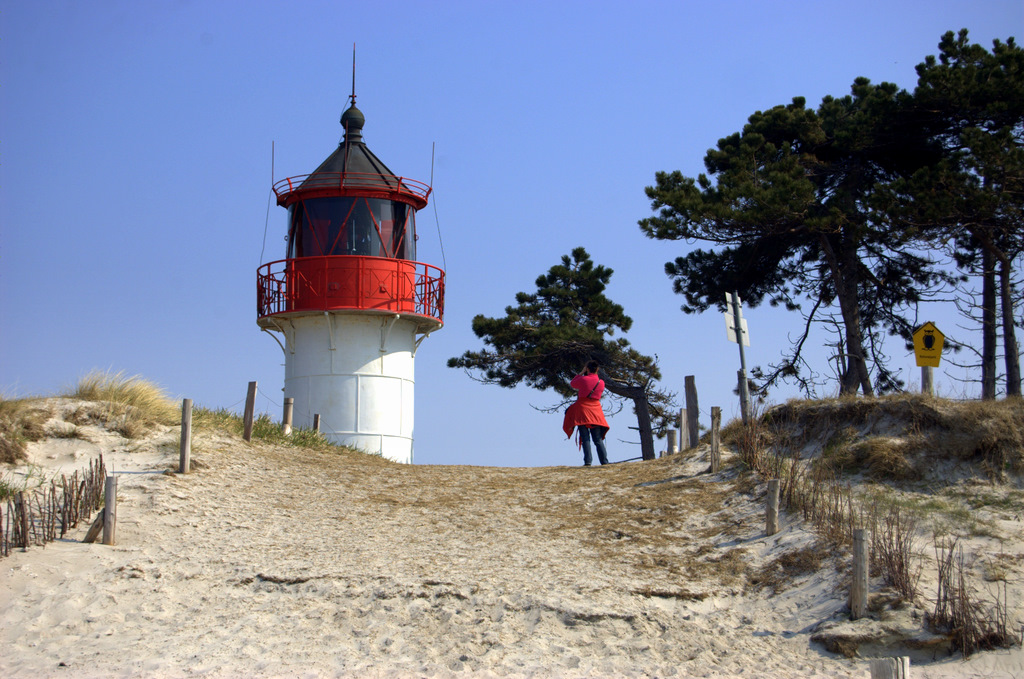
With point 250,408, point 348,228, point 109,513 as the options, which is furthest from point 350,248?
point 109,513

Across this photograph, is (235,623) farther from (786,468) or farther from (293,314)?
(293,314)

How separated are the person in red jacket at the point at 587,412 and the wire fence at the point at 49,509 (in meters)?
7.57

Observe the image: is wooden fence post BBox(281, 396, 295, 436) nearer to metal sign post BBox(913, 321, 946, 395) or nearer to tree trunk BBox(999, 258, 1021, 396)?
metal sign post BBox(913, 321, 946, 395)

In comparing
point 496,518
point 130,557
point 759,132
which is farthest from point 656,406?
point 130,557

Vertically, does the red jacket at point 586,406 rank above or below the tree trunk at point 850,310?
below

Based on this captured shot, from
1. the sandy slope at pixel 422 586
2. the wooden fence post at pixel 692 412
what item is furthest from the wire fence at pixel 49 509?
the wooden fence post at pixel 692 412

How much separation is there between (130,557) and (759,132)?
15241mm

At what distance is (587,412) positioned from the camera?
17328 mm

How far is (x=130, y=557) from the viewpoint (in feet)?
37.8

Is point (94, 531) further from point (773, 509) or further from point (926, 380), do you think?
point (926, 380)

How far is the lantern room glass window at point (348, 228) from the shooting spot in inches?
825

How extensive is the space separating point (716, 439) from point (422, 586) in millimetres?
5178

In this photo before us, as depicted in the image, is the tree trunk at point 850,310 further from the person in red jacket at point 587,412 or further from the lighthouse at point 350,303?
the lighthouse at point 350,303

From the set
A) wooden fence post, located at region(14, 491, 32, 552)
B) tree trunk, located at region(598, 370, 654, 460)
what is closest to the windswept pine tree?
tree trunk, located at region(598, 370, 654, 460)
